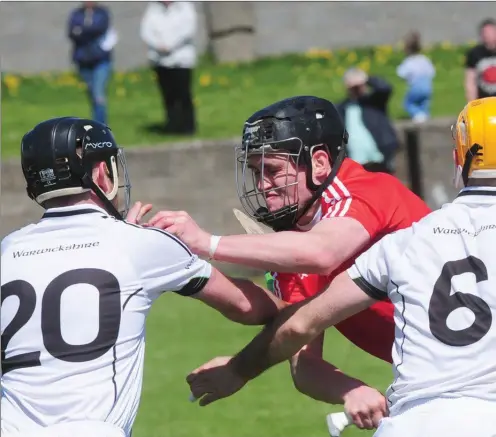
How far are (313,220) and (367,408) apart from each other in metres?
0.81

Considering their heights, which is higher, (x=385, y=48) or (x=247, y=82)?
(x=385, y=48)

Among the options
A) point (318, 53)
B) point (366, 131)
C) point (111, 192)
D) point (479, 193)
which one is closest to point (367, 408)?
point (479, 193)

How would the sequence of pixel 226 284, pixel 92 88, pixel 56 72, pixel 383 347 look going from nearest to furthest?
1. pixel 226 284
2. pixel 383 347
3. pixel 92 88
4. pixel 56 72

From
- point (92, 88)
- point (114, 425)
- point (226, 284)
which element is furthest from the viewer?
point (92, 88)

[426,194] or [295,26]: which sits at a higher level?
[295,26]

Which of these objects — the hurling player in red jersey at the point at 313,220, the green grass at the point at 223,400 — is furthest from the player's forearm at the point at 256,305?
the green grass at the point at 223,400

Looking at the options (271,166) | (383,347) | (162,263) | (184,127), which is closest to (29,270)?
(162,263)

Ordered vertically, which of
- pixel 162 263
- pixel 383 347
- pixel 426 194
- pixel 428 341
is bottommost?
pixel 426 194

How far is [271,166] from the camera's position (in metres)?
4.65

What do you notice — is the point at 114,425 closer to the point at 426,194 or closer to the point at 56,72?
the point at 426,194

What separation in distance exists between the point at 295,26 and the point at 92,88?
618cm

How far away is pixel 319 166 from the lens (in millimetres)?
4695

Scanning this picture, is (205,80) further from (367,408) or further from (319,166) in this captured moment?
(367,408)

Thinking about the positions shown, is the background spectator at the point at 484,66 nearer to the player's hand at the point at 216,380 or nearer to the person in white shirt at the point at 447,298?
the player's hand at the point at 216,380
